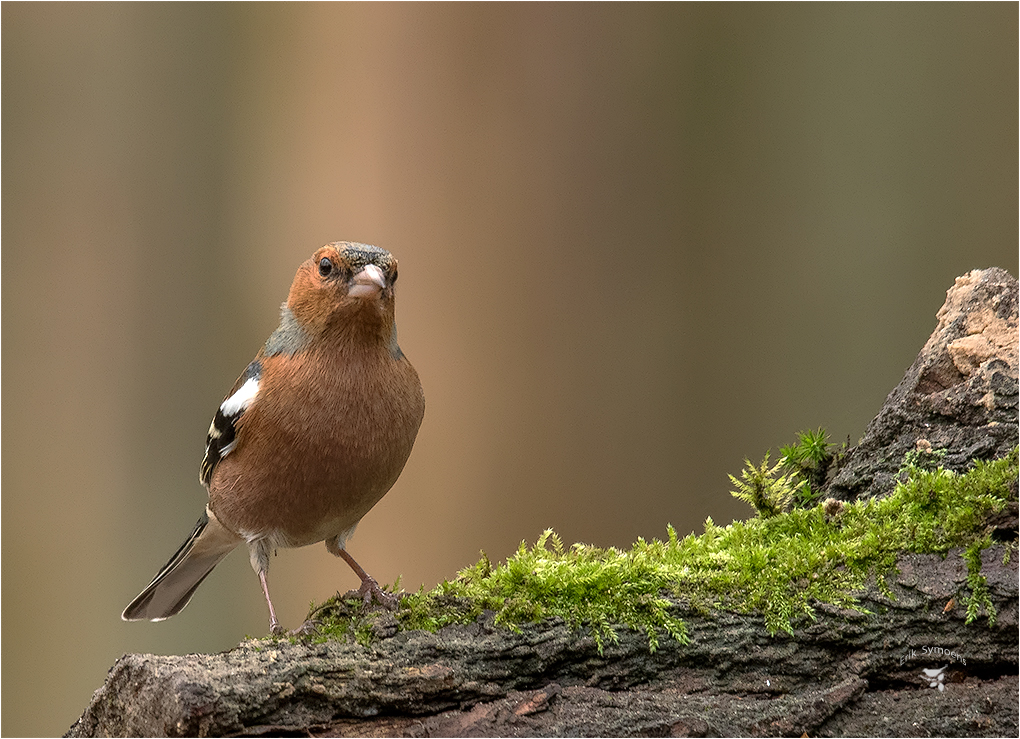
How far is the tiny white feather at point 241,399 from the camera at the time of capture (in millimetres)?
4148

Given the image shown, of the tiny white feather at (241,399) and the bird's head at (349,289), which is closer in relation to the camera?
the bird's head at (349,289)

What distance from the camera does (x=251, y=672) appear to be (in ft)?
9.59

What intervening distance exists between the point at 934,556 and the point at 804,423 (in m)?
4.62

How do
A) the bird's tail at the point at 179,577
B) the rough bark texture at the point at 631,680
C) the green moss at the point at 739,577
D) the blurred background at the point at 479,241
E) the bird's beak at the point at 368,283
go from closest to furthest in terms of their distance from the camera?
the rough bark texture at the point at 631,680 < the green moss at the point at 739,577 < the bird's beak at the point at 368,283 < the bird's tail at the point at 179,577 < the blurred background at the point at 479,241

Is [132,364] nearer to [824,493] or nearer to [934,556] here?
[824,493]

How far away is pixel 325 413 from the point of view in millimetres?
3896

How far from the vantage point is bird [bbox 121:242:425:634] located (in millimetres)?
3893

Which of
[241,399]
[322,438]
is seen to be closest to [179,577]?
[241,399]

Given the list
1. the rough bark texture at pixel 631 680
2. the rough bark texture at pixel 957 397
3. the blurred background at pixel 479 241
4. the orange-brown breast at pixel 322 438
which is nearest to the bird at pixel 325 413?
the orange-brown breast at pixel 322 438

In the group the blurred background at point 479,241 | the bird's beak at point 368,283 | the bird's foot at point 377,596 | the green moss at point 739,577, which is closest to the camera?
the green moss at point 739,577

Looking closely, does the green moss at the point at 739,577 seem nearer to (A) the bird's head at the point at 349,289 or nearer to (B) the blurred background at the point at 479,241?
(A) the bird's head at the point at 349,289

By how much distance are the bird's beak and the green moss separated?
1131 mm

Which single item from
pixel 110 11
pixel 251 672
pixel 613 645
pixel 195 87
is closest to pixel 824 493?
pixel 613 645

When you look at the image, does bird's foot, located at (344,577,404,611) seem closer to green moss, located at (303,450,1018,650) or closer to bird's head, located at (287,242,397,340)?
green moss, located at (303,450,1018,650)
